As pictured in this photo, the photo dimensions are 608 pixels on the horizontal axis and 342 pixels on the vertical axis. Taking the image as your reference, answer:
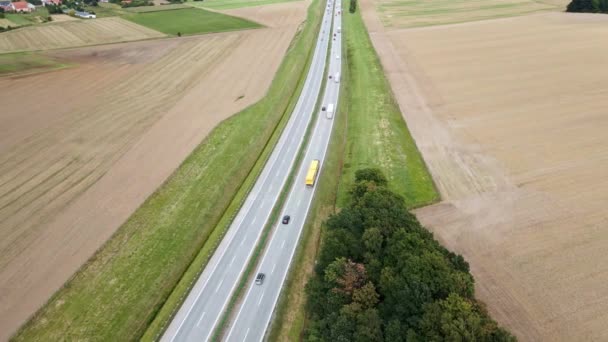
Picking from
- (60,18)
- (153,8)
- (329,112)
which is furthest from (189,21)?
(329,112)

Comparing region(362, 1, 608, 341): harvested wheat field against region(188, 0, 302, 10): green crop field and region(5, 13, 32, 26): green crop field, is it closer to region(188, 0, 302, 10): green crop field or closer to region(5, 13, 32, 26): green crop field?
region(188, 0, 302, 10): green crop field

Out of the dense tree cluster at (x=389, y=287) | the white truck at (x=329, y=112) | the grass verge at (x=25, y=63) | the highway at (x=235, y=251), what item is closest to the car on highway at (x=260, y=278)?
the highway at (x=235, y=251)

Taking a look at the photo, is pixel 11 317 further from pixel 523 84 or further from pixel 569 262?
pixel 523 84

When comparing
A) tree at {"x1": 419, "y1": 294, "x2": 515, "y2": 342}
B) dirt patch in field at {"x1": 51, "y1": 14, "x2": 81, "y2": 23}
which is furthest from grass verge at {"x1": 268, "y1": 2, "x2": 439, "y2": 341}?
dirt patch in field at {"x1": 51, "y1": 14, "x2": 81, "y2": 23}

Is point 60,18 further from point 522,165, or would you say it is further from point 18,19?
point 522,165

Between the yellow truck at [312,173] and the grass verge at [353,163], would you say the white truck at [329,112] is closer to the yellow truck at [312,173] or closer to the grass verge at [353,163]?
the grass verge at [353,163]
